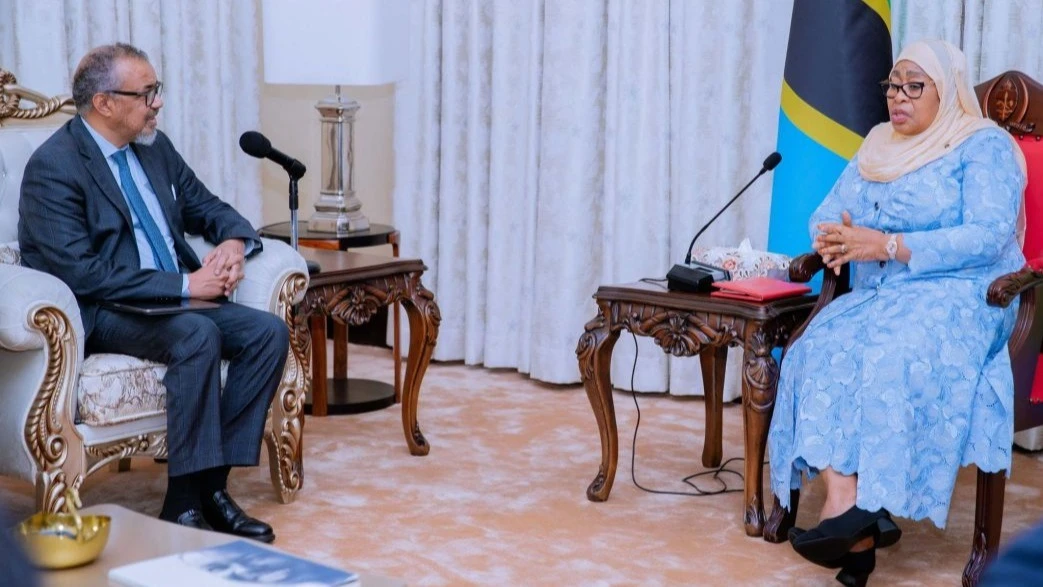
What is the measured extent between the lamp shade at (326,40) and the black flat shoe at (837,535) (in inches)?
89.1

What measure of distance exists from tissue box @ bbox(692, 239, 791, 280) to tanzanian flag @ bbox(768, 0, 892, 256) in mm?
445

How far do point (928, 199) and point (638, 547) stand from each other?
1097 millimetres

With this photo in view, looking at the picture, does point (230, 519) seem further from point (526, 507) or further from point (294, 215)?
point (294, 215)

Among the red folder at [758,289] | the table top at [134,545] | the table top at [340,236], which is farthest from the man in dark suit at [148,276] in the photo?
the red folder at [758,289]

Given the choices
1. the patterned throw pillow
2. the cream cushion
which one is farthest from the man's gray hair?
the cream cushion

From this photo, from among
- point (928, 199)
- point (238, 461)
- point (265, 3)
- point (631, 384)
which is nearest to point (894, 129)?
point (928, 199)

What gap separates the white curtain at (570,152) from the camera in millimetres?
4680

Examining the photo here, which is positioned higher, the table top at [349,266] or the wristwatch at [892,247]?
the wristwatch at [892,247]

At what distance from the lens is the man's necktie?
131 inches

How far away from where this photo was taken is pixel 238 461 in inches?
127

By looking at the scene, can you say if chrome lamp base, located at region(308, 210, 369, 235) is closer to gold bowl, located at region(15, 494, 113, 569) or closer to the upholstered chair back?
the upholstered chair back

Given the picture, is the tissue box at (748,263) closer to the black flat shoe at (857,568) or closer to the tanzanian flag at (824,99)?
the tanzanian flag at (824,99)

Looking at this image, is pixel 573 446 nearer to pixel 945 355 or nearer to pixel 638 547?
pixel 638 547

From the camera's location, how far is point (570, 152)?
4895mm
